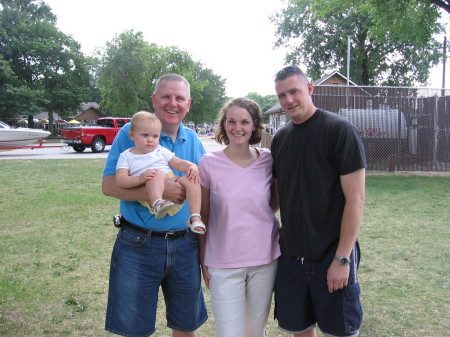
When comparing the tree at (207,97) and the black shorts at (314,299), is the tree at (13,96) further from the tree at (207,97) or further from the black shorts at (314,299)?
the black shorts at (314,299)

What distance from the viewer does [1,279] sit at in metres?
4.74

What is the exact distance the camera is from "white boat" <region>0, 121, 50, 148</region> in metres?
22.3

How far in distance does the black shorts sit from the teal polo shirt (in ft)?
2.21

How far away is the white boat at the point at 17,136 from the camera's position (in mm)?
22266

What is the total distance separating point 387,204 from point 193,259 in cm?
695

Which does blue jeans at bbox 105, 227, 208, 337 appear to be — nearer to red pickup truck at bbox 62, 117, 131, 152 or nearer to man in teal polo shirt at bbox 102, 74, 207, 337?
man in teal polo shirt at bbox 102, 74, 207, 337

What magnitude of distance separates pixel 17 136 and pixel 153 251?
22.9 metres

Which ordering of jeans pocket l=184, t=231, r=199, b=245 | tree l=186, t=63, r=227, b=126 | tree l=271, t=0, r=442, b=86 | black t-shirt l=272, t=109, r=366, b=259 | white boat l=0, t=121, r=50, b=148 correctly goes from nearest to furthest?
black t-shirt l=272, t=109, r=366, b=259
jeans pocket l=184, t=231, r=199, b=245
white boat l=0, t=121, r=50, b=148
tree l=271, t=0, r=442, b=86
tree l=186, t=63, r=227, b=126

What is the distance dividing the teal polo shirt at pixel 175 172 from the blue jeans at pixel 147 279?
80 mm

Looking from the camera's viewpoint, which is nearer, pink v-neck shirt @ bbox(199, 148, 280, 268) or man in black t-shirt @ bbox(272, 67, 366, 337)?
man in black t-shirt @ bbox(272, 67, 366, 337)

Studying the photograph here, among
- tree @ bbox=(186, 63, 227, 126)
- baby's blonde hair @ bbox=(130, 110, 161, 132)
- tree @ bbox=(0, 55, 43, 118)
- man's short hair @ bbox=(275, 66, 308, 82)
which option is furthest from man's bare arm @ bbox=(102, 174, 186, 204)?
tree @ bbox=(186, 63, 227, 126)

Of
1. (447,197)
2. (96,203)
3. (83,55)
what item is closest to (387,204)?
(447,197)

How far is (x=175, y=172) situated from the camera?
2.68m

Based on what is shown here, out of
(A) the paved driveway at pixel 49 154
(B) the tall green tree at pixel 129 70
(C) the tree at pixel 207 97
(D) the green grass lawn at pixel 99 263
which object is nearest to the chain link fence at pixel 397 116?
(D) the green grass lawn at pixel 99 263
